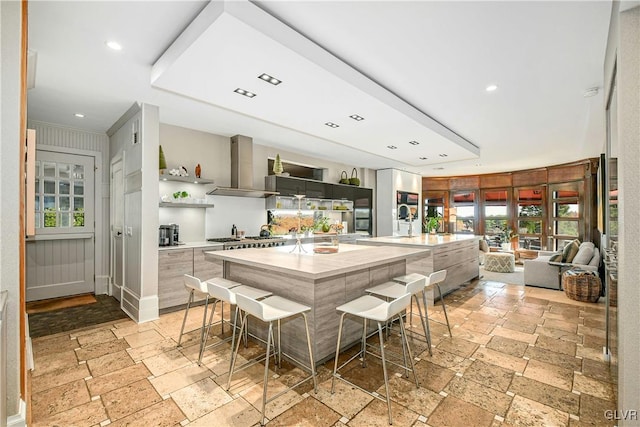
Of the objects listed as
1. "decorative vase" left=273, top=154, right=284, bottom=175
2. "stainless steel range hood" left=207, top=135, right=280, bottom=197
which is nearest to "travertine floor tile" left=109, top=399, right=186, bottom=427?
"stainless steel range hood" left=207, top=135, right=280, bottom=197

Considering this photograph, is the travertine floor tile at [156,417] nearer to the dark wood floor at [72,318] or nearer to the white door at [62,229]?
the dark wood floor at [72,318]

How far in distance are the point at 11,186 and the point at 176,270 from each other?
2498 millimetres

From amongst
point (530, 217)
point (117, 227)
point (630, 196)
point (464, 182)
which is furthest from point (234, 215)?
point (530, 217)

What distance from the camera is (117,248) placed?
4.52 meters

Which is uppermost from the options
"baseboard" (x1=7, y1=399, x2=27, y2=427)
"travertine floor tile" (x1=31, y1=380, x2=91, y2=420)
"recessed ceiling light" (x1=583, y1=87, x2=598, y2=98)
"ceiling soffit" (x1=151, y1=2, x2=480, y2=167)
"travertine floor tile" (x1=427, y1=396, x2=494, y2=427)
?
"recessed ceiling light" (x1=583, y1=87, x2=598, y2=98)

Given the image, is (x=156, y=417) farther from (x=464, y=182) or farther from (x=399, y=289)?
(x=464, y=182)

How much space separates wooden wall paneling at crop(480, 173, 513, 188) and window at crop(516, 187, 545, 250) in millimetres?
382

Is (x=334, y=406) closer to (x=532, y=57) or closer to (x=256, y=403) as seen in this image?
(x=256, y=403)

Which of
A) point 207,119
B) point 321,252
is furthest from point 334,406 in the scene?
point 207,119

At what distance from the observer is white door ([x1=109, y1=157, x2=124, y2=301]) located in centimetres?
437

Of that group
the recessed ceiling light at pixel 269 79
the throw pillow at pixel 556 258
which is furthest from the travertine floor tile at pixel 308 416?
the throw pillow at pixel 556 258

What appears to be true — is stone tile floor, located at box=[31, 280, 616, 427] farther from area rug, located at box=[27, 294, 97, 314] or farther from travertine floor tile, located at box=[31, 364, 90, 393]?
area rug, located at box=[27, 294, 97, 314]

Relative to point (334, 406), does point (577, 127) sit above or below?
above

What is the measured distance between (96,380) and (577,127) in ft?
22.4
